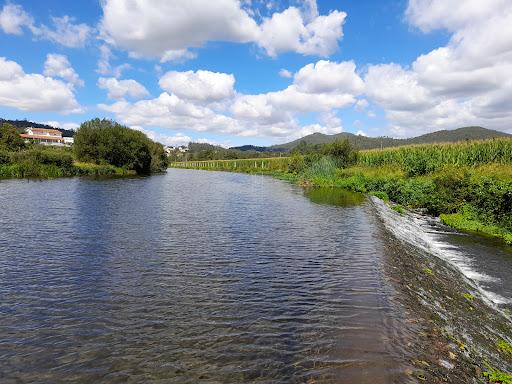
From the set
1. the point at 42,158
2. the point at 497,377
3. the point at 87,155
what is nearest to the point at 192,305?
the point at 497,377

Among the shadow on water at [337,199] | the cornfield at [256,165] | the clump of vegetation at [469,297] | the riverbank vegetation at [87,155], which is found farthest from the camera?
the cornfield at [256,165]

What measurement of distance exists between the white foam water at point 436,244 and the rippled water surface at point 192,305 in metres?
2.60

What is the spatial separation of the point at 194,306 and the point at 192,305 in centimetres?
10

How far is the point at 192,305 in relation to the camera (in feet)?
33.2

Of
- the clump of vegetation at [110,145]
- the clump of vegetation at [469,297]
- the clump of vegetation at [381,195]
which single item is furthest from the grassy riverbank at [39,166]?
the clump of vegetation at [469,297]

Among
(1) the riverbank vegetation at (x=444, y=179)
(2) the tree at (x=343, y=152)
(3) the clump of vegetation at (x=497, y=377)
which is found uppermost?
(2) the tree at (x=343, y=152)

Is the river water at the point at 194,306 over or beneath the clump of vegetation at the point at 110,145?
beneath

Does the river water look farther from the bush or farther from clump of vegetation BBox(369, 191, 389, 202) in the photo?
the bush

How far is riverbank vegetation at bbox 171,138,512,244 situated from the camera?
25281 mm

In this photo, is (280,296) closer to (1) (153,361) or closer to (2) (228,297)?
(2) (228,297)

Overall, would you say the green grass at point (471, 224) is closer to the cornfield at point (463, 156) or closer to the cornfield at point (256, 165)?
the cornfield at point (463, 156)

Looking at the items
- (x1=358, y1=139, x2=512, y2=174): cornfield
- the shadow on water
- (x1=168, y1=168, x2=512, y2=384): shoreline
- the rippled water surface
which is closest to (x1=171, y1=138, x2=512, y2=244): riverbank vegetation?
(x1=358, y1=139, x2=512, y2=174): cornfield

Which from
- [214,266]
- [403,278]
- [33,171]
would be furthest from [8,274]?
[33,171]

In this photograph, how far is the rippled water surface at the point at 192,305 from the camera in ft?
23.1
